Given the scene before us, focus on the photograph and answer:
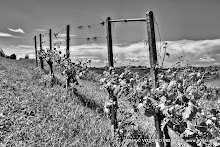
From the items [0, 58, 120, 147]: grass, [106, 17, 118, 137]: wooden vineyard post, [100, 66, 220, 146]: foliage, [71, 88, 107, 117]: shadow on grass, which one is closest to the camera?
[100, 66, 220, 146]: foliage

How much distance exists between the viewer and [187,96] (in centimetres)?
344

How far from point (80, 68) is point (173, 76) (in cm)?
636

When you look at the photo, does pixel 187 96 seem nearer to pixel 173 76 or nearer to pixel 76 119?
pixel 173 76

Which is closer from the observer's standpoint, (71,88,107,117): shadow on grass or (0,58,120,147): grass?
(0,58,120,147): grass

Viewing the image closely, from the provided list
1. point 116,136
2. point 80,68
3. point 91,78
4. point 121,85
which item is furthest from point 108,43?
point 91,78

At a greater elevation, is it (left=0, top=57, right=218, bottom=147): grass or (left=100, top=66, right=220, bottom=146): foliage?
(left=100, top=66, right=220, bottom=146): foliage

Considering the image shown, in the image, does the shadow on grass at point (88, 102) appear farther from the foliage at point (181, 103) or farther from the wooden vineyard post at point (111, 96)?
the foliage at point (181, 103)

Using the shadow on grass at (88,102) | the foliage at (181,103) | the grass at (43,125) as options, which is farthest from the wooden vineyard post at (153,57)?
the shadow on grass at (88,102)

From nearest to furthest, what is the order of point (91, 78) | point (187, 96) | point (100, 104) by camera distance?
point (187, 96) < point (100, 104) < point (91, 78)

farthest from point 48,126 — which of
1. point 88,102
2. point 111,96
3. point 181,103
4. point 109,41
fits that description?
point 88,102

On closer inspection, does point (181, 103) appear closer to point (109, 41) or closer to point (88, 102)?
point (109, 41)

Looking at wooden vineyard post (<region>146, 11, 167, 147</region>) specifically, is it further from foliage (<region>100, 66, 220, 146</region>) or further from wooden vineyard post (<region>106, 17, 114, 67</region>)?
wooden vineyard post (<region>106, 17, 114, 67</region>)

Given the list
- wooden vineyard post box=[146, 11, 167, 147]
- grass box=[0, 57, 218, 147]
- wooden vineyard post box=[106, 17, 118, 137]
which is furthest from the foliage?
wooden vineyard post box=[106, 17, 118, 137]

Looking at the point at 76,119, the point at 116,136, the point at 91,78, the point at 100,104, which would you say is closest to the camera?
the point at 116,136
